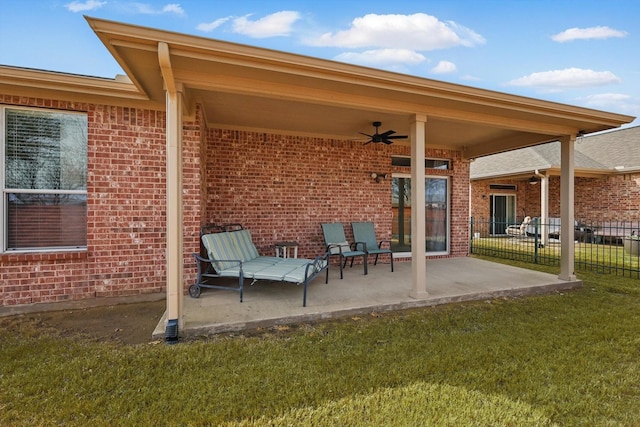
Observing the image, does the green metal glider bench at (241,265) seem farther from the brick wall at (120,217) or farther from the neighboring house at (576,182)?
the neighboring house at (576,182)

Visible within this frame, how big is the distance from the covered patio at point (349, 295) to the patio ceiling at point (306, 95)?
8.16ft

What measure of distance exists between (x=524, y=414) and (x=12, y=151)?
5.96 m

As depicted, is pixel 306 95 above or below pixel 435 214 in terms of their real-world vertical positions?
above

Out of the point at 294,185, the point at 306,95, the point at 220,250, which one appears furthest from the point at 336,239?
the point at 306,95

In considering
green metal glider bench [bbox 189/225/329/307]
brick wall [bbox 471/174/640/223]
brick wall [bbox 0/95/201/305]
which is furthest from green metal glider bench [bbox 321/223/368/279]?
brick wall [bbox 471/174/640/223]

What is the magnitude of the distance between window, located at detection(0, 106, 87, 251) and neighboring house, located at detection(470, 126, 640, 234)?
13.0m

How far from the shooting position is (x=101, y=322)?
3729 mm

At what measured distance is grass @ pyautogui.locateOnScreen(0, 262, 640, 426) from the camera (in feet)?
6.96

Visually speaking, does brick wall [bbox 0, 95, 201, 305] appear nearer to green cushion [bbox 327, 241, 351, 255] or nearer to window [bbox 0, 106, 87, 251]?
window [bbox 0, 106, 87, 251]

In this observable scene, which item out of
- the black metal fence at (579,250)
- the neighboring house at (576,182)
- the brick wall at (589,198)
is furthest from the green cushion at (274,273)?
the brick wall at (589,198)

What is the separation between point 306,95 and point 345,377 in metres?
2.99

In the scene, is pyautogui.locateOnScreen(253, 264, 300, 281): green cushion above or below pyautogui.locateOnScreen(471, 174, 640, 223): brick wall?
below

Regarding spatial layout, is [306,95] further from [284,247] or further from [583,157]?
[583,157]

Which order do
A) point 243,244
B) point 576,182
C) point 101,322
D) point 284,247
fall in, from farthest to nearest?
1. point 576,182
2. point 284,247
3. point 243,244
4. point 101,322
